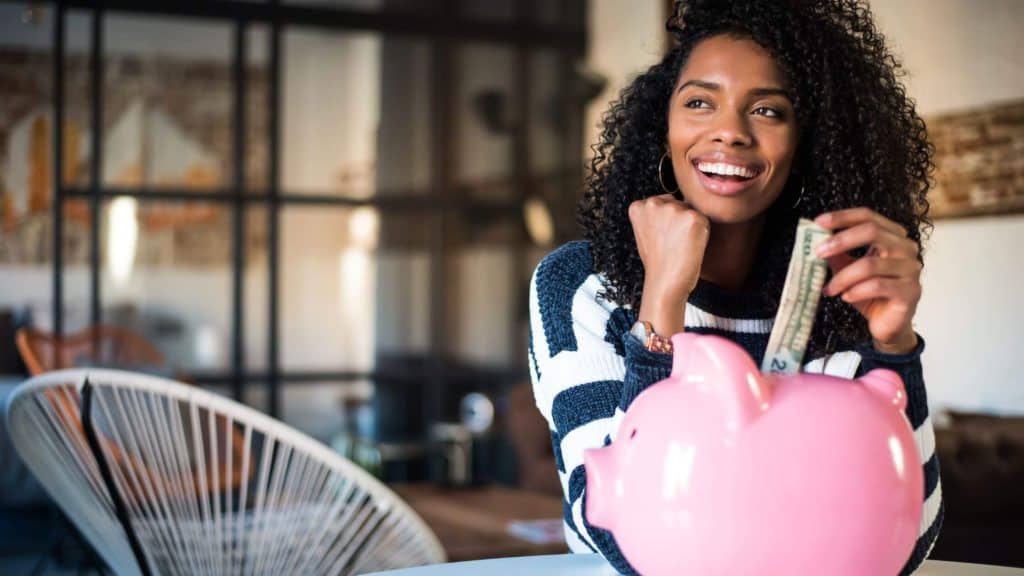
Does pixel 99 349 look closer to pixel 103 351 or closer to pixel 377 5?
pixel 103 351

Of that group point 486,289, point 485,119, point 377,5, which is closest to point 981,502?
point 486,289

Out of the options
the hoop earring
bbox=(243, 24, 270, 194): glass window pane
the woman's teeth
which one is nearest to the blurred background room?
bbox=(243, 24, 270, 194): glass window pane

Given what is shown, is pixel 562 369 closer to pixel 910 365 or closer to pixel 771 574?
pixel 910 365

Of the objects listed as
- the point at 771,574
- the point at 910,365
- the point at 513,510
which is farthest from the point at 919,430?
the point at 513,510

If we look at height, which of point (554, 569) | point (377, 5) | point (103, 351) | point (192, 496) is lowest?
point (103, 351)

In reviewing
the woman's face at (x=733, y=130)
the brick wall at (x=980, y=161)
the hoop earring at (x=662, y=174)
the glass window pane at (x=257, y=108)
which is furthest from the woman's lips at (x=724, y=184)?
the glass window pane at (x=257, y=108)

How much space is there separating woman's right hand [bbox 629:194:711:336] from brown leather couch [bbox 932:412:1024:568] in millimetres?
1752

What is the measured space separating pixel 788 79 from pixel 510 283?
480cm

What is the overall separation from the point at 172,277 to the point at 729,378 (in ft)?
16.2

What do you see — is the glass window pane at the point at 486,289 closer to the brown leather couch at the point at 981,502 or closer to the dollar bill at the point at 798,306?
the brown leather couch at the point at 981,502

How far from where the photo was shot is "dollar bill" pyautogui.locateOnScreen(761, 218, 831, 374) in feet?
2.64

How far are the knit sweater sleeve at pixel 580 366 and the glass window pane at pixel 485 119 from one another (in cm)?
454

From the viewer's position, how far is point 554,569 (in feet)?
3.53

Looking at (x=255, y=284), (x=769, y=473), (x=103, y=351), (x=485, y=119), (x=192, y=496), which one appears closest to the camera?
(x=769, y=473)
